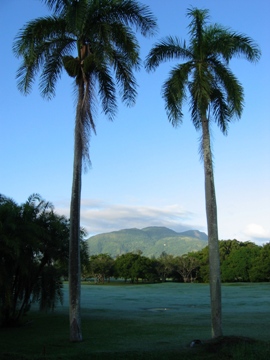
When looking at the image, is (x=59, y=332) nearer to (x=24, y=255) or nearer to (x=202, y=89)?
(x=24, y=255)

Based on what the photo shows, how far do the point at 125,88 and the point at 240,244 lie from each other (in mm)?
109603

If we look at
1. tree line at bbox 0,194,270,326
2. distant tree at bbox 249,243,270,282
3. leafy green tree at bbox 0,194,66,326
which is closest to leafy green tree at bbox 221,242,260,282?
distant tree at bbox 249,243,270,282

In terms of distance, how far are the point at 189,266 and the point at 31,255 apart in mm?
88890

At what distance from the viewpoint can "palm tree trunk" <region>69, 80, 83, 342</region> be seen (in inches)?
736

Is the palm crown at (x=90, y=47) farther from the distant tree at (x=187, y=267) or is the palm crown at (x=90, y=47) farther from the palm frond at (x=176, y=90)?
the distant tree at (x=187, y=267)

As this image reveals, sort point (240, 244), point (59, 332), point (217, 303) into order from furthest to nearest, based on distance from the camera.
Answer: point (240, 244) < point (59, 332) < point (217, 303)

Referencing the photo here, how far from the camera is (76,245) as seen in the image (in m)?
19.3

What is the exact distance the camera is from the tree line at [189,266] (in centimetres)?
10025

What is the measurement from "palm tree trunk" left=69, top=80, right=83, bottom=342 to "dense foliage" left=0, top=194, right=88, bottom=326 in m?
4.10

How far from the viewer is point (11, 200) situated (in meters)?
26.2

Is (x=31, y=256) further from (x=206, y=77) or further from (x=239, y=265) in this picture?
(x=239, y=265)

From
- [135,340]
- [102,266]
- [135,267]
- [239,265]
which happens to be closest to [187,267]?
[135,267]

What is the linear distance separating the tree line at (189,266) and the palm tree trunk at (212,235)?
82.2 m

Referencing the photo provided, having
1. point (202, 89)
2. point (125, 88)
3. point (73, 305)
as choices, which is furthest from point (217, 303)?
point (125, 88)
